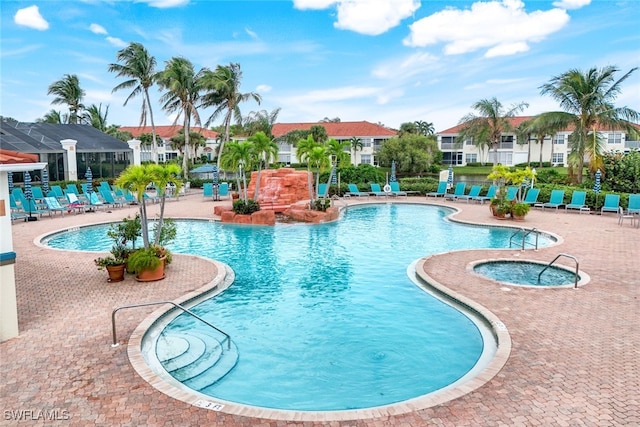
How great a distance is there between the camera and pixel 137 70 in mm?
38375

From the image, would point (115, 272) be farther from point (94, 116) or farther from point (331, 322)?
point (94, 116)

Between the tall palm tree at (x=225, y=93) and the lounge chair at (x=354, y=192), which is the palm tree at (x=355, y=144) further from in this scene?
the lounge chair at (x=354, y=192)

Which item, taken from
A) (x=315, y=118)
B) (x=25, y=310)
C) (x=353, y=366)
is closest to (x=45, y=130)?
(x=25, y=310)

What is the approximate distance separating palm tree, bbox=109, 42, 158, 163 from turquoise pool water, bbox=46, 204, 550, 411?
2543cm

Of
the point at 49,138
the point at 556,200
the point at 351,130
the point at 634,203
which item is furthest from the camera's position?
the point at 351,130

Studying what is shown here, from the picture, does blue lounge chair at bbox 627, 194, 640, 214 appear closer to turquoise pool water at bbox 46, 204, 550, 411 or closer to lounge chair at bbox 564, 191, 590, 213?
lounge chair at bbox 564, 191, 590, 213

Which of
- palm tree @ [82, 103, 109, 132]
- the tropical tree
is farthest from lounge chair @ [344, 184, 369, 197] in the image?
palm tree @ [82, 103, 109, 132]

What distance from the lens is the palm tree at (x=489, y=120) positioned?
50.9 metres

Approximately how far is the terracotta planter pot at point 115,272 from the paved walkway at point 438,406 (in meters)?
0.31

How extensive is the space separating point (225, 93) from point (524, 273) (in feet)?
111

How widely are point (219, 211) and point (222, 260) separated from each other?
8.09 metres

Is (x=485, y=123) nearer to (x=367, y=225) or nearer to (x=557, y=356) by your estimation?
(x=367, y=225)

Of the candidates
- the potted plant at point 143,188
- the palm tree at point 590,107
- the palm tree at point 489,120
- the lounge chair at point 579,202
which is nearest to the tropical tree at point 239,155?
the potted plant at point 143,188

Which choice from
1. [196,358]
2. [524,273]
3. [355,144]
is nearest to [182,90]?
[355,144]
